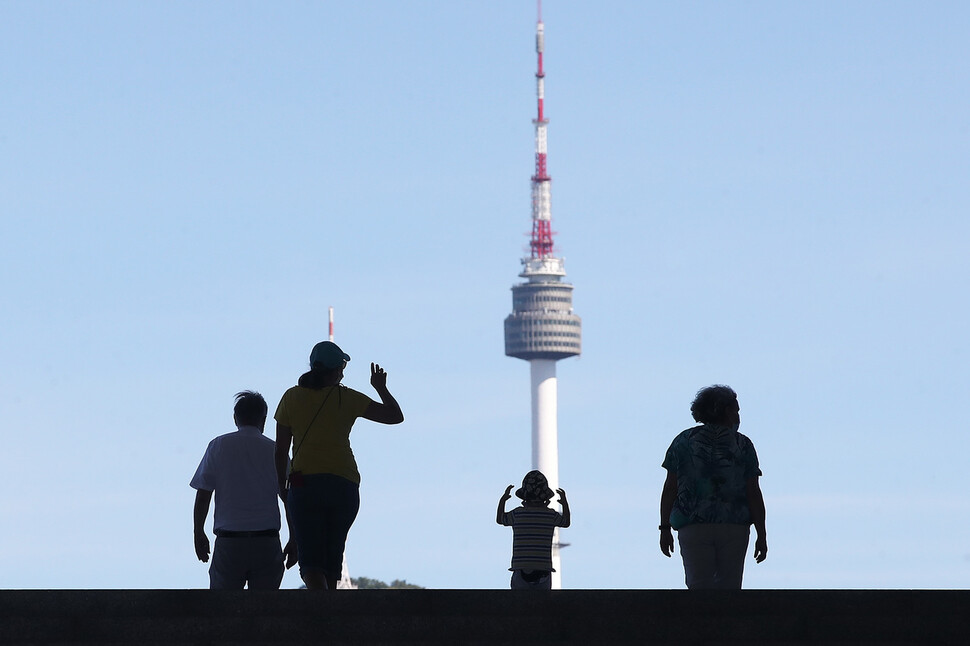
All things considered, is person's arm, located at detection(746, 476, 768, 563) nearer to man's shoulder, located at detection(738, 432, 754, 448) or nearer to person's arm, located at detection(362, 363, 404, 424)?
man's shoulder, located at detection(738, 432, 754, 448)

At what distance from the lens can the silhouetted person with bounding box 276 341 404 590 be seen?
1194cm

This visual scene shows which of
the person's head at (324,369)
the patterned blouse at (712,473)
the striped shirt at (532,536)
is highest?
the person's head at (324,369)

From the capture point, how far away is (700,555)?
1184 cm

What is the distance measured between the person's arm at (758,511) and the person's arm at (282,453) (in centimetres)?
286

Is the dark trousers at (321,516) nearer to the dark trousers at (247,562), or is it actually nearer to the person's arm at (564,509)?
the dark trousers at (247,562)

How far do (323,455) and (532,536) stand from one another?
349 centimetres

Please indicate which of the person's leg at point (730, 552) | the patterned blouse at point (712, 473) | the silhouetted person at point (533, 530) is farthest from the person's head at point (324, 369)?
the silhouetted person at point (533, 530)

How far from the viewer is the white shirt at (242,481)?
39.8 ft

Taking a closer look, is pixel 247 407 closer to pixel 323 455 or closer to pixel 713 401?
pixel 323 455

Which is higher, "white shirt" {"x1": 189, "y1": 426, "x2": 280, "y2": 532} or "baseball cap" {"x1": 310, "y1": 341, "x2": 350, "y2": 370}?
"baseball cap" {"x1": 310, "y1": 341, "x2": 350, "y2": 370}
